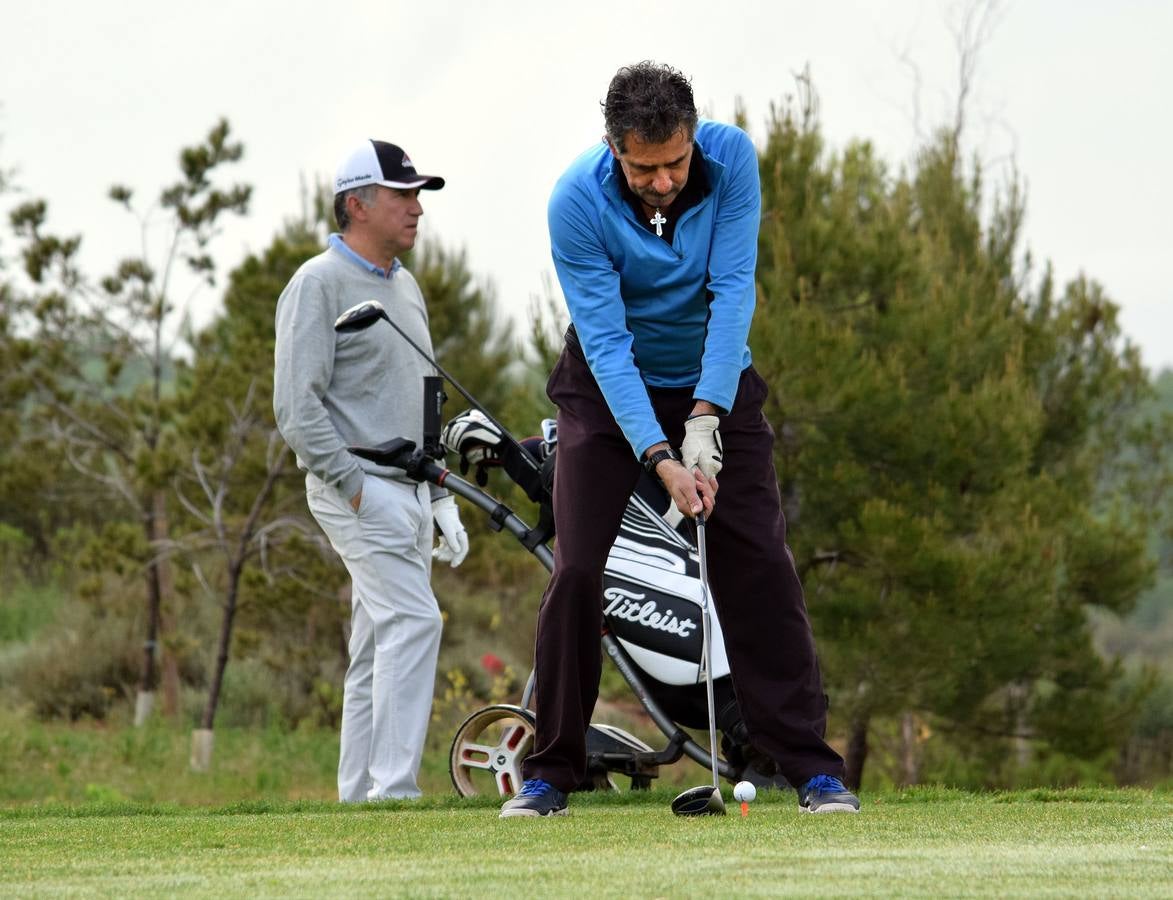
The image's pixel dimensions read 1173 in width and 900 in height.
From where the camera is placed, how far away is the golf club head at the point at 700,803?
4.40 m

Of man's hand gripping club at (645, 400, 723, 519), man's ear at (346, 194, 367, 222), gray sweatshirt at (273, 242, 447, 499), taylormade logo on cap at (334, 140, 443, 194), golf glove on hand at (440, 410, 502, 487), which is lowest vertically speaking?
man's hand gripping club at (645, 400, 723, 519)

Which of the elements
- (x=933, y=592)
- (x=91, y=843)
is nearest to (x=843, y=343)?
(x=933, y=592)

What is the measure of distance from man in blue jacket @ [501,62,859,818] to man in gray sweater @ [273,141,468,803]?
1.22 m

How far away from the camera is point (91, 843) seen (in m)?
4.08

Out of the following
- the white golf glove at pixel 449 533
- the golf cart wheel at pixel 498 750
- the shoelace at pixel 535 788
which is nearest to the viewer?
the shoelace at pixel 535 788

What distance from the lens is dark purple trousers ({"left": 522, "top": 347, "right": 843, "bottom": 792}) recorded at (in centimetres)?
456

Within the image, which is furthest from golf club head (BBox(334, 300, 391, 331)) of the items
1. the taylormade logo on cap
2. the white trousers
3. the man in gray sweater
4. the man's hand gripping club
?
the man's hand gripping club

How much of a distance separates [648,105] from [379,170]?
2.13 m

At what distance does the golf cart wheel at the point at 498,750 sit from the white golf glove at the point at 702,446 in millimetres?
1506

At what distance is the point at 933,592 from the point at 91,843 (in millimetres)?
9509

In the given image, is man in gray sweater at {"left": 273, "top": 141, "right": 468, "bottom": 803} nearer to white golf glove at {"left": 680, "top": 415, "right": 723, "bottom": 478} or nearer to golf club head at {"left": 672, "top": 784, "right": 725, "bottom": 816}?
golf club head at {"left": 672, "top": 784, "right": 725, "bottom": 816}

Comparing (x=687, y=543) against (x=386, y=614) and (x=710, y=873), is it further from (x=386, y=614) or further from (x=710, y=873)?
(x=710, y=873)

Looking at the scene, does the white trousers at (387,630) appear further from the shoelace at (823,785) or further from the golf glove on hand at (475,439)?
the shoelace at (823,785)

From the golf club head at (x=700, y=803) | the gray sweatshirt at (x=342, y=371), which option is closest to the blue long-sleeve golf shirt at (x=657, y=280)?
the golf club head at (x=700, y=803)
